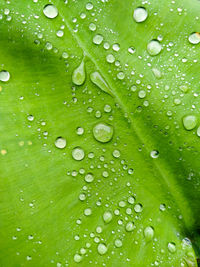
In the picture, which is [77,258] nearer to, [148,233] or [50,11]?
[148,233]

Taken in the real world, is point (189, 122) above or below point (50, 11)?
below

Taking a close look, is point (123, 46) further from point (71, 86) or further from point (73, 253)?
point (73, 253)

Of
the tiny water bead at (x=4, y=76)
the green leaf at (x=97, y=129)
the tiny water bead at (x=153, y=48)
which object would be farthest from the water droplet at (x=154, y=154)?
the tiny water bead at (x=4, y=76)

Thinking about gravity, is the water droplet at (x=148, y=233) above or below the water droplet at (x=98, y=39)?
below

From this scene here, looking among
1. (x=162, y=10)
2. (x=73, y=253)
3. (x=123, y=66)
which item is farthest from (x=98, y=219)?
(x=162, y=10)

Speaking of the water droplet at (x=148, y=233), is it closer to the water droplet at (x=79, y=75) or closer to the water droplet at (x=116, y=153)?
the water droplet at (x=116, y=153)

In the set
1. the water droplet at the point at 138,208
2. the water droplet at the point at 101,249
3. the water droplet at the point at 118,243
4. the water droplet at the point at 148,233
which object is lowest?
the water droplet at the point at 148,233

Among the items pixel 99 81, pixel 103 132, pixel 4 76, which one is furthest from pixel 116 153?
pixel 4 76
